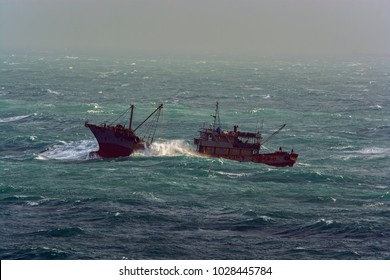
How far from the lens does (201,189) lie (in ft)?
329

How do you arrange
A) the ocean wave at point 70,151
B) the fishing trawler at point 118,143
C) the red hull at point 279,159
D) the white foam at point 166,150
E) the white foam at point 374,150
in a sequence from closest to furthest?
the red hull at point 279,159 < the ocean wave at point 70,151 < the fishing trawler at point 118,143 < the white foam at point 166,150 < the white foam at point 374,150

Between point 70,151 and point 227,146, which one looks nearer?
point 227,146

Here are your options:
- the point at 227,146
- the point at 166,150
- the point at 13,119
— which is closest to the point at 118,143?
the point at 166,150

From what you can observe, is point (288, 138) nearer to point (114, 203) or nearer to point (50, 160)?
point (50, 160)

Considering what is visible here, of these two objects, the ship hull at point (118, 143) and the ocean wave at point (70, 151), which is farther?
the ship hull at point (118, 143)

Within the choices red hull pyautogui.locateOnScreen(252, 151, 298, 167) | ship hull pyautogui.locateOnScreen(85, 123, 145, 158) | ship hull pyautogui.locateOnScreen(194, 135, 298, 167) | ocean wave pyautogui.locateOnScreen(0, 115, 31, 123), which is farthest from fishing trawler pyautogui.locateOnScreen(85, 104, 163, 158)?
ocean wave pyautogui.locateOnScreen(0, 115, 31, 123)

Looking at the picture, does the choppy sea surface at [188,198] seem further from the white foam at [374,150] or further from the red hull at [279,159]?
the red hull at [279,159]

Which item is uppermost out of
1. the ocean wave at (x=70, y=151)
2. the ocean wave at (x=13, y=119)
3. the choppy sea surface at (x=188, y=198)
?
the choppy sea surface at (x=188, y=198)

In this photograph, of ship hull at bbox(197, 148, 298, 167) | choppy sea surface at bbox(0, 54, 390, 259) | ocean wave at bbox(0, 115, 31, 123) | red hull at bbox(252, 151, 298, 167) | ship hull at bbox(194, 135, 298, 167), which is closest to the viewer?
choppy sea surface at bbox(0, 54, 390, 259)

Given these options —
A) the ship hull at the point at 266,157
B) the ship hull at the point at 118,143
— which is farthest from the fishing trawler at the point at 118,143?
the ship hull at the point at 266,157

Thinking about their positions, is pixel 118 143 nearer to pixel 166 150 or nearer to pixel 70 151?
pixel 166 150

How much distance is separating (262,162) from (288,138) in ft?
77.9

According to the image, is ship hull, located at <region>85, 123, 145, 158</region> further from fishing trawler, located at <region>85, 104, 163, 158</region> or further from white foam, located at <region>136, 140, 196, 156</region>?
white foam, located at <region>136, 140, 196, 156</region>

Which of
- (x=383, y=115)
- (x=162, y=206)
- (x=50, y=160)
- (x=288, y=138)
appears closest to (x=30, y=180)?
(x=50, y=160)
